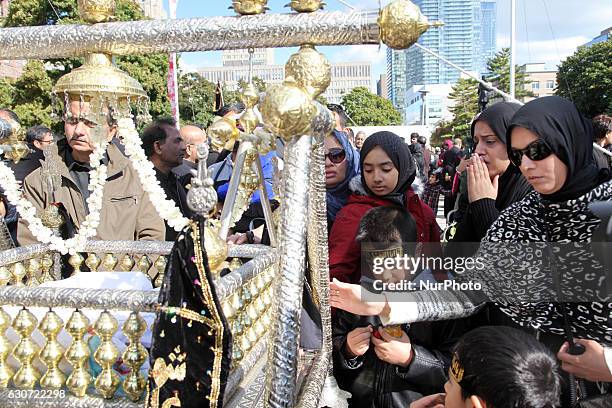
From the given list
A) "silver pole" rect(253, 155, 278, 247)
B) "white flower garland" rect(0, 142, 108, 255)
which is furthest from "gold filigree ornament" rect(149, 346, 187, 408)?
"white flower garland" rect(0, 142, 108, 255)

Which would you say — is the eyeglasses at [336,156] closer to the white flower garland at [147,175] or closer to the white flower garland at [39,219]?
the white flower garland at [147,175]

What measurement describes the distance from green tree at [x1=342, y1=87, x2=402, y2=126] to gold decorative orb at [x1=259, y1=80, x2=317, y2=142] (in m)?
54.5

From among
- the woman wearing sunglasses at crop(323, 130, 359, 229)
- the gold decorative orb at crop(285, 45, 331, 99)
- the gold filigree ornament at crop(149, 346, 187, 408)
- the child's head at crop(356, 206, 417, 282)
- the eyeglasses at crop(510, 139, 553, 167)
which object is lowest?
the gold filigree ornament at crop(149, 346, 187, 408)

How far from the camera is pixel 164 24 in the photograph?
1.45 m

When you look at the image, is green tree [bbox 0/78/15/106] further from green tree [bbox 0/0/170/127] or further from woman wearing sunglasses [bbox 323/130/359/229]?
woman wearing sunglasses [bbox 323/130/359/229]

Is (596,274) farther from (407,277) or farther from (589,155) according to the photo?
→ (407,277)

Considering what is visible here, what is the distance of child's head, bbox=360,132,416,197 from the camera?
232 centimetres

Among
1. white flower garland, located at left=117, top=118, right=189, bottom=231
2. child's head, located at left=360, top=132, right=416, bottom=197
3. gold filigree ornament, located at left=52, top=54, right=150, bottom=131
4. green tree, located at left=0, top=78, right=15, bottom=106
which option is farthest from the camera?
green tree, located at left=0, top=78, right=15, bottom=106

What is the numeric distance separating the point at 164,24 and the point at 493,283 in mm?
1375

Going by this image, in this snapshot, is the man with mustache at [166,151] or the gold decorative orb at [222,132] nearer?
the gold decorative orb at [222,132]

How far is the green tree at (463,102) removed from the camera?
45562mm

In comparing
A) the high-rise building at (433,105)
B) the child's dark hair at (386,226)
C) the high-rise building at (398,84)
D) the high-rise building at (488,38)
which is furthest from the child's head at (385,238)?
the high-rise building at (398,84)

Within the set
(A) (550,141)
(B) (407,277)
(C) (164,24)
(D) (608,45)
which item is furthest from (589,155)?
(D) (608,45)

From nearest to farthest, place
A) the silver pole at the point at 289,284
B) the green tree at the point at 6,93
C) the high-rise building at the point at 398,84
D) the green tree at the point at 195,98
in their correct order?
the silver pole at the point at 289,284 < the green tree at the point at 6,93 < the green tree at the point at 195,98 < the high-rise building at the point at 398,84
